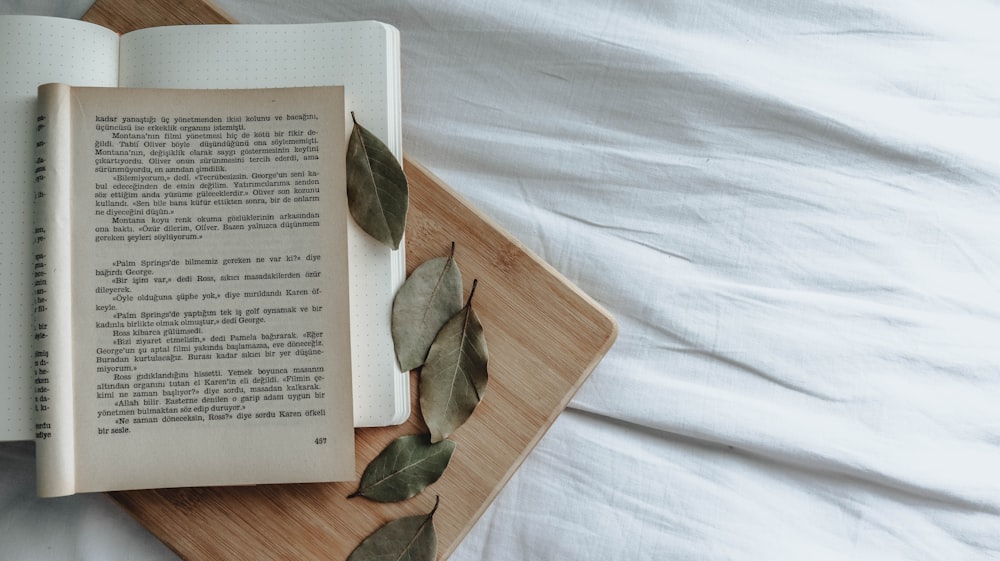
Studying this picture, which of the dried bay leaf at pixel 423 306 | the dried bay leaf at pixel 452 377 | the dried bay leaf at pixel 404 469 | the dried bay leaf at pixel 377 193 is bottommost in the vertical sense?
the dried bay leaf at pixel 404 469

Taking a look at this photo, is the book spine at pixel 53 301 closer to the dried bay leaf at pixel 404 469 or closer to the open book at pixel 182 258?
the open book at pixel 182 258

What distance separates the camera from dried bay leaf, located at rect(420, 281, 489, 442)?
0.48 meters

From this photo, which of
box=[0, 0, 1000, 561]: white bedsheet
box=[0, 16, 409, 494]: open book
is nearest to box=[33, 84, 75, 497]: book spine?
box=[0, 16, 409, 494]: open book

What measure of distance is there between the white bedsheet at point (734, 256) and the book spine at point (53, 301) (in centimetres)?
16

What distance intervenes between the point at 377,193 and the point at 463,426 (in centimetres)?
16

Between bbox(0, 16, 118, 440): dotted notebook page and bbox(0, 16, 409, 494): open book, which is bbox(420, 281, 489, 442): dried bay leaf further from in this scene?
bbox(0, 16, 118, 440): dotted notebook page

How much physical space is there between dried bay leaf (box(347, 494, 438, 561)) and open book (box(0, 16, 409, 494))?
0.17 ft

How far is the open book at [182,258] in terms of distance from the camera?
45 centimetres

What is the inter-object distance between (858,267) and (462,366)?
0.30 meters

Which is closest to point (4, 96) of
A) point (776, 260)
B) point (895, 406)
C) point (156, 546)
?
point (156, 546)

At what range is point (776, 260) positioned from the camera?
0.55 meters

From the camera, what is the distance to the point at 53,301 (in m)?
0.45

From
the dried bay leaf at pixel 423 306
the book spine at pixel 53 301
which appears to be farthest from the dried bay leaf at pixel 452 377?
the book spine at pixel 53 301

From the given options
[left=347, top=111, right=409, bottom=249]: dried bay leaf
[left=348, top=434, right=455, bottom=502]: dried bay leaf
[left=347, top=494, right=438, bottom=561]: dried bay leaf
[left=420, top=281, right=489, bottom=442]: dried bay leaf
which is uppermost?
[left=347, top=111, right=409, bottom=249]: dried bay leaf
